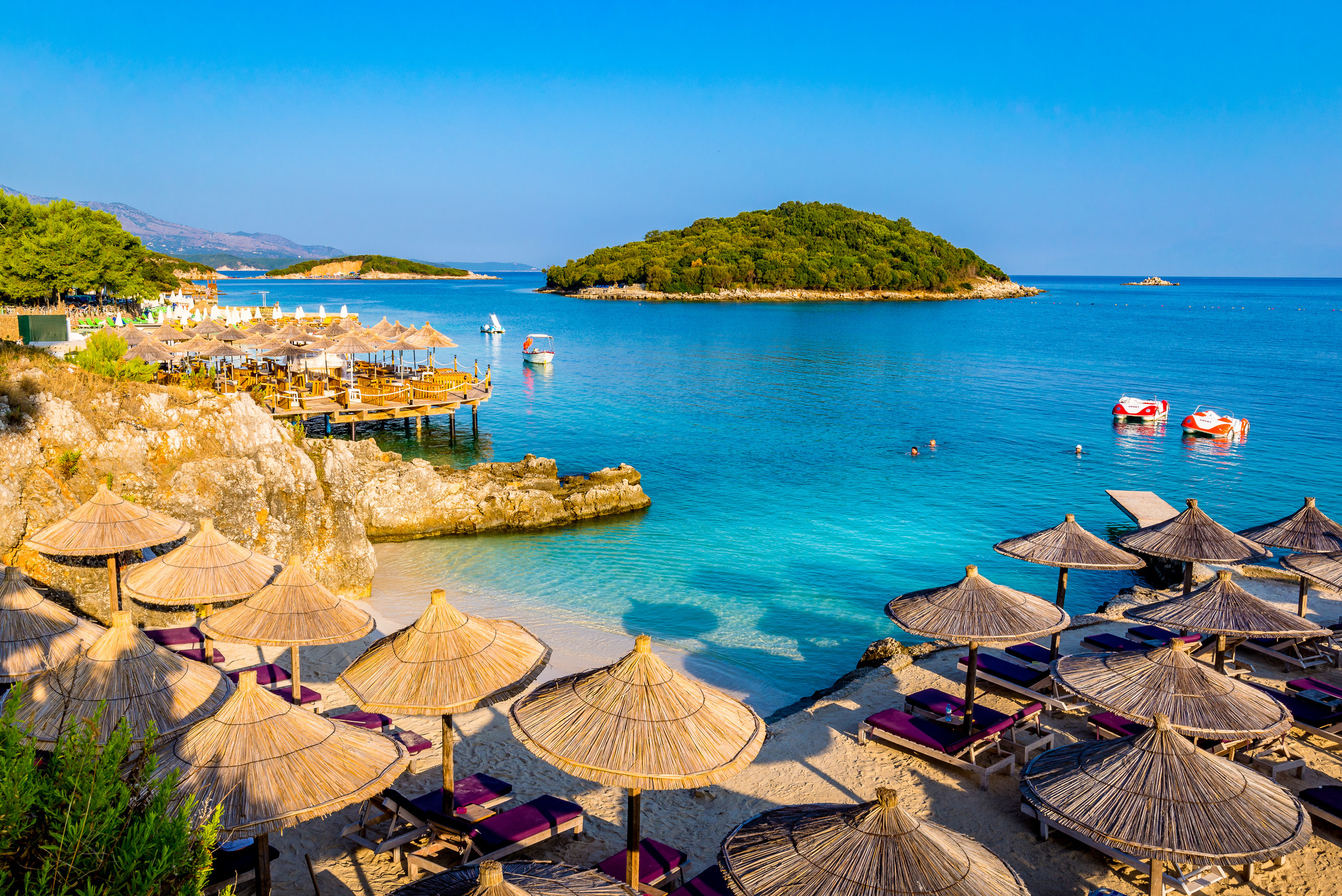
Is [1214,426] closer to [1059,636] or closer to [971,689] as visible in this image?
[1059,636]

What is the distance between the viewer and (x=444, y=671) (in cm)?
790

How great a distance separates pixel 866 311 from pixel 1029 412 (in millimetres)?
84388

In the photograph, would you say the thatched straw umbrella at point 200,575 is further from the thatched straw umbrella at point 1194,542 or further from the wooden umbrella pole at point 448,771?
the thatched straw umbrella at point 1194,542

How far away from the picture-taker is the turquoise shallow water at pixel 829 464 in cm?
1833

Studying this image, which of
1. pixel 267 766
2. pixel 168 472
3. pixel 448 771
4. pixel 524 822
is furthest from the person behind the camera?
pixel 168 472

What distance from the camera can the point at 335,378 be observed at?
109 feet

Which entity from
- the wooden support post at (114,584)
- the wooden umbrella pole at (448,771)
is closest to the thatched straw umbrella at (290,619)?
the wooden umbrella pole at (448,771)

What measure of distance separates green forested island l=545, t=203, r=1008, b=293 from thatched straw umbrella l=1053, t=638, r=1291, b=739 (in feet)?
484

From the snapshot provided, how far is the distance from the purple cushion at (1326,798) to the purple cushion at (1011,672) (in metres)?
3.49

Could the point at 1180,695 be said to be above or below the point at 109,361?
below

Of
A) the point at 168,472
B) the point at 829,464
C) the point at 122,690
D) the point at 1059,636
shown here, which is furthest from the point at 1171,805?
the point at 829,464

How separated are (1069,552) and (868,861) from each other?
861 centimetres

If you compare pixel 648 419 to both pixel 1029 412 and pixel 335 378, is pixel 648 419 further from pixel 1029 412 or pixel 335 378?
pixel 1029 412

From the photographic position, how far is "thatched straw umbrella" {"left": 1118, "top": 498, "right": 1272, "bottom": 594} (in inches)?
505
